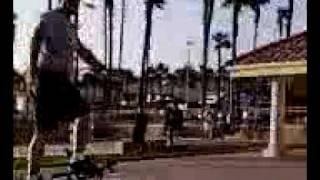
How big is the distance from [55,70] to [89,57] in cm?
72

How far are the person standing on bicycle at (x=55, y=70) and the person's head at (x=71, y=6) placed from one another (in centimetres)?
11

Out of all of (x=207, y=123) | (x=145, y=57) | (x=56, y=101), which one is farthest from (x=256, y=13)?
(x=56, y=101)

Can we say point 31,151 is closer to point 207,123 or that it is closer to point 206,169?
point 207,123

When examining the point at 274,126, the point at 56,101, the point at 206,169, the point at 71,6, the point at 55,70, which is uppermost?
the point at 71,6

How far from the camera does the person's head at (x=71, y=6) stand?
101 inches

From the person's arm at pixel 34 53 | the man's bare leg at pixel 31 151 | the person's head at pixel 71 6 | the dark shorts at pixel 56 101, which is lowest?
the man's bare leg at pixel 31 151

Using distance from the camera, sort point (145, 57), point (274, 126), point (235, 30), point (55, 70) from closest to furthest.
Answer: point (55, 70) → point (145, 57) → point (235, 30) → point (274, 126)

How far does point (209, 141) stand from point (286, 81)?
12.1ft

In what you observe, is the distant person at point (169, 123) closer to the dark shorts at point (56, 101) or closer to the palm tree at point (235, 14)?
the palm tree at point (235, 14)

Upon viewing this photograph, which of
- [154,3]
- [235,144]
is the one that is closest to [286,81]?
[235,144]

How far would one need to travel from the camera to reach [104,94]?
3.07 metres

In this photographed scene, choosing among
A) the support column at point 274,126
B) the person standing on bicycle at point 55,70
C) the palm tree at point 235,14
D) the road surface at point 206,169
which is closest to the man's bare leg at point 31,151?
the person standing on bicycle at point 55,70

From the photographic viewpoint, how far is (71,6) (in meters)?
2.66
